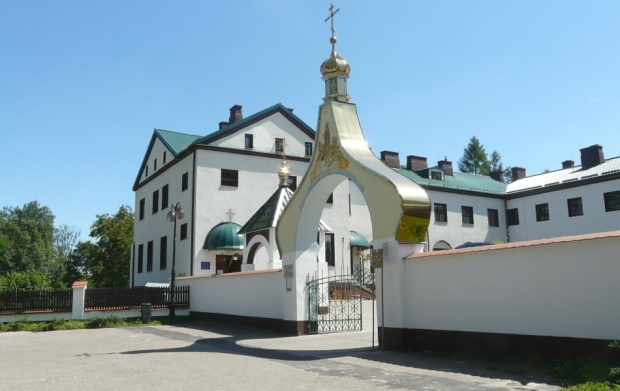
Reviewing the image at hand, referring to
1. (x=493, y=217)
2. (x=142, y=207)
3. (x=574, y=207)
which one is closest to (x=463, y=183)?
(x=493, y=217)

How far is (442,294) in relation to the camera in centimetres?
1137

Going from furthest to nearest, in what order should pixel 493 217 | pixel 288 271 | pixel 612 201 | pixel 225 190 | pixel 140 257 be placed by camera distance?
pixel 493 217, pixel 140 257, pixel 612 201, pixel 225 190, pixel 288 271

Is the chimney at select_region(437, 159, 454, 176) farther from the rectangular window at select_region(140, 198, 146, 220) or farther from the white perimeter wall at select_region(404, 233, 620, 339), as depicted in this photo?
the white perimeter wall at select_region(404, 233, 620, 339)

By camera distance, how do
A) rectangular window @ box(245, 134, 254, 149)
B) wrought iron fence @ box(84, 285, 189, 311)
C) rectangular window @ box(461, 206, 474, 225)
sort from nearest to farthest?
wrought iron fence @ box(84, 285, 189, 311) → rectangular window @ box(245, 134, 254, 149) → rectangular window @ box(461, 206, 474, 225)

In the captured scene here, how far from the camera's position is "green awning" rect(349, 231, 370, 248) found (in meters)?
34.2

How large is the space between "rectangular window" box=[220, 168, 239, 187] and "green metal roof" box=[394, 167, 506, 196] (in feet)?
42.4

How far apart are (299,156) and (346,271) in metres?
7.48

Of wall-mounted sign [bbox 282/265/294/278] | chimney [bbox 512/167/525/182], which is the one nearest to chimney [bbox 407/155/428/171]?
chimney [bbox 512/167/525/182]

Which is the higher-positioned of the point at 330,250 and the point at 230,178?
the point at 230,178

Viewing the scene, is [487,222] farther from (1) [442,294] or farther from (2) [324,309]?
(1) [442,294]

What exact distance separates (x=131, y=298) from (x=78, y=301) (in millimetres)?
2269

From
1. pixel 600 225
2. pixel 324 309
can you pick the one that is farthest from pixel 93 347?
pixel 600 225

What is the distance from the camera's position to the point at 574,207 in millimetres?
36656

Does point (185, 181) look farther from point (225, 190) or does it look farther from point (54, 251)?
point (54, 251)
